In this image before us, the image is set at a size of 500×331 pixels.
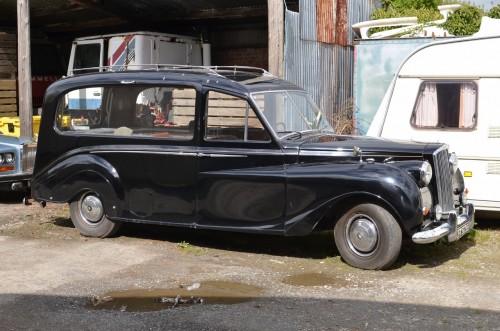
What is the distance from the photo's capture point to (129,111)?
834cm

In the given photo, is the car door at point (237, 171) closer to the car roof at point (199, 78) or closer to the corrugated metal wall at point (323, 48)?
the car roof at point (199, 78)

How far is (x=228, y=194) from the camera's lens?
7.64m

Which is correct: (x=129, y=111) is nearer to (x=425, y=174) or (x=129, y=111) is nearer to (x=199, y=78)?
(x=199, y=78)

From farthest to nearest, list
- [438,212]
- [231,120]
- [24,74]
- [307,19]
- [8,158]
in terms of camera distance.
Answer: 1. [24,74]
2. [307,19]
3. [8,158]
4. [231,120]
5. [438,212]

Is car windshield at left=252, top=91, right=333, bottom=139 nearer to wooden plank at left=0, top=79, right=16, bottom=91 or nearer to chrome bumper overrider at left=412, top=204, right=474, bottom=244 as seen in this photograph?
chrome bumper overrider at left=412, top=204, right=474, bottom=244

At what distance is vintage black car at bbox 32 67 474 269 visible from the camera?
277 inches

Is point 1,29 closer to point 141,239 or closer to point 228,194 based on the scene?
point 141,239

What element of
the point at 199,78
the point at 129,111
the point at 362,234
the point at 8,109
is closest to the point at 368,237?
the point at 362,234

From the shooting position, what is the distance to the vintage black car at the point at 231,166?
7035 millimetres

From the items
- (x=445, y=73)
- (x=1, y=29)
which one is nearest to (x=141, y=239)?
(x=445, y=73)

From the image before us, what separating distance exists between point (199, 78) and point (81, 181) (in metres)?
1.86

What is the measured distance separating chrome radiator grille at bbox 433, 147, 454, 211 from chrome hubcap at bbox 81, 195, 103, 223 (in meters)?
3.84

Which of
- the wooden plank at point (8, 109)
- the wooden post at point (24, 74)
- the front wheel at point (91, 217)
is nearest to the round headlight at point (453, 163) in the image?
the front wheel at point (91, 217)

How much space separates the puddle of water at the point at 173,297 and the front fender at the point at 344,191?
1031 mm
